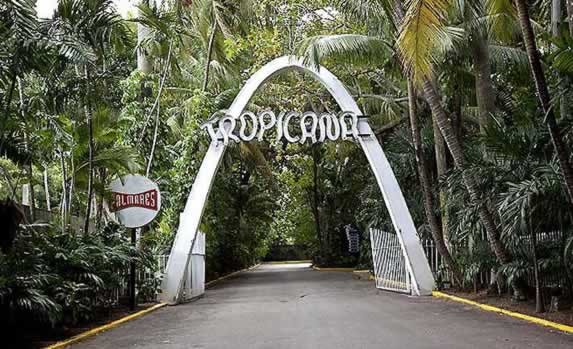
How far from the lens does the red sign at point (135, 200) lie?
14961 mm

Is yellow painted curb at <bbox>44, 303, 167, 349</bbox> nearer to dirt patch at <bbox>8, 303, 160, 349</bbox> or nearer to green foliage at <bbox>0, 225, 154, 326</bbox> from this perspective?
dirt patch at <bbox>8, 303, 160, 349</bbox>

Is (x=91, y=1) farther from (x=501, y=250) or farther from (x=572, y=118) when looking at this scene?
(x=501, y=250)

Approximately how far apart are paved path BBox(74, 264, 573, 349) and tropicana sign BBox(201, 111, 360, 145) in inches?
175

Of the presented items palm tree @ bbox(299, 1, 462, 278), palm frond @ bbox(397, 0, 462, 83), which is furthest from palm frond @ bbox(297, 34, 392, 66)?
palm frond @ bbox(397, 0, 462, 83)

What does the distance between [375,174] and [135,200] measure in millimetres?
6777

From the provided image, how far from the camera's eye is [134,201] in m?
15.0

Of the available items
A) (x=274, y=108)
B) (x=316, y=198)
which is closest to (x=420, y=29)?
(x=274, y=108)

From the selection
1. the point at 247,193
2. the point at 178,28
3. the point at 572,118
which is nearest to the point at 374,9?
the point at 178,28

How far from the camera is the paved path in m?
9.14

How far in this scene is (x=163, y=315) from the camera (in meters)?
14.3

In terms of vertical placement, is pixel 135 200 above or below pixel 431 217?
above

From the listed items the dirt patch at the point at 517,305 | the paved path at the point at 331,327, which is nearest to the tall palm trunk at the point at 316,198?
the dirt patch at the point at 517,305

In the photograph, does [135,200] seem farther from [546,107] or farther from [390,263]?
[546,107]

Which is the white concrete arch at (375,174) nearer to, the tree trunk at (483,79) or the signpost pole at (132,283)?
the signpost pole at (132,283)
